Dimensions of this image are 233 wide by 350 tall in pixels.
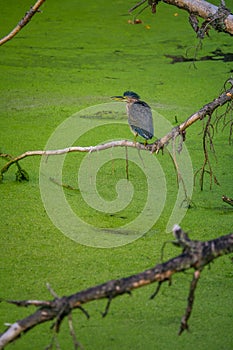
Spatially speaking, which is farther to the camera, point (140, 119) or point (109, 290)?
point (140, 119)

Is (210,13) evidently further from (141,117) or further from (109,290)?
(109,290)

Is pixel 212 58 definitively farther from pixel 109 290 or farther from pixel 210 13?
pixel 109 290

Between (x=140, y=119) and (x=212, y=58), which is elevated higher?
(x=140, y=119)

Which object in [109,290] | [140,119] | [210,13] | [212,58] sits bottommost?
[212,58]

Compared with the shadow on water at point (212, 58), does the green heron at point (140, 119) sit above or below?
above

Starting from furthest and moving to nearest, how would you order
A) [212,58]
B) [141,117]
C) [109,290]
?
1. [212,58]
2. [141,117]
3. [109,290]

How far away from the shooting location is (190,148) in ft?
10.3

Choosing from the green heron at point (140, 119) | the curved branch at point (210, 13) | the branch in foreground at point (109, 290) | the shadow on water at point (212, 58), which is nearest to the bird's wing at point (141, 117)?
the green heron at point (140, 119)

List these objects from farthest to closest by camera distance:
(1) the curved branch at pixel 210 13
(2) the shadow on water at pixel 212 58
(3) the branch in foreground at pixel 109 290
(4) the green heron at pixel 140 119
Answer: (2) the shadow on water at pixel 212 58, (4) the green heron at pixel 140 119, (1) the curved branch at pixel 210 13, (3) the branch in foreground at pixel 109 290

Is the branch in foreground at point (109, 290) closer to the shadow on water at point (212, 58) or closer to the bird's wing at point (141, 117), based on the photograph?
the bird's wing at point (141, 117)

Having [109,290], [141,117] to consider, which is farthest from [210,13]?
[109,290]

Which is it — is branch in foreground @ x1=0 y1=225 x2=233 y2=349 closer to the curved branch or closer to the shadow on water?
the curved branch

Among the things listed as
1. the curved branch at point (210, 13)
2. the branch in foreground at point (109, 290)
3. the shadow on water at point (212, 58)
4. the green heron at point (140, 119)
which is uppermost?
the curved branch at point (210, 13)

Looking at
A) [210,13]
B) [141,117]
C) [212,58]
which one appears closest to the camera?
[210,13]
